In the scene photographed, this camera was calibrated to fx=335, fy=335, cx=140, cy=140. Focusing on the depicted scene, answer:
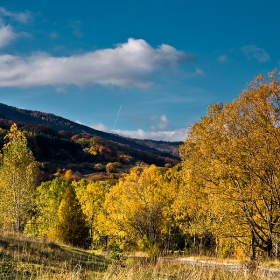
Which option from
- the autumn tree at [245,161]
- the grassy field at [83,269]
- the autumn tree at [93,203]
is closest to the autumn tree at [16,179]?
the grassy field at [83,269]

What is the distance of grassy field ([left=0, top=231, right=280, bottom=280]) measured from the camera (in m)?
8.79

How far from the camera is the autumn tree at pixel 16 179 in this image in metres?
36.8

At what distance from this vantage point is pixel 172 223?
1747 inches

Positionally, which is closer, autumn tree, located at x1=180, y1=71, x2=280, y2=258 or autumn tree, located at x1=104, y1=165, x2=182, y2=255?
autumn tree, located at x1=180, y1=71, x2=280, y2=258

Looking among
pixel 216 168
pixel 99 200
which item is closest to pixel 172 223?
pixel 99 200

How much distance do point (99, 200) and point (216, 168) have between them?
126 feet

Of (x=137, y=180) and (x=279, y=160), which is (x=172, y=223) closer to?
(x=137, y=180)

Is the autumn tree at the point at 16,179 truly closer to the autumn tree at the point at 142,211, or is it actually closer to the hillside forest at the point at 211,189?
the hillside forest at the point at 211,189

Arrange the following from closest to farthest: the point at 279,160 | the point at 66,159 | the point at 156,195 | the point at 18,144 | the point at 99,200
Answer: the point at 279,160 < the point at 18,144 < the point at 156,195 < the point at 99,200 < the point at 66,159

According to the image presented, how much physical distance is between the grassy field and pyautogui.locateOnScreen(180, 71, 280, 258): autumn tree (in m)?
6.70

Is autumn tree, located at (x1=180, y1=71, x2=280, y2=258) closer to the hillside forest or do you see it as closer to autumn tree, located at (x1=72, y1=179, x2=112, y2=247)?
the hillside forest

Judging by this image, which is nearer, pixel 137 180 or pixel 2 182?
pixel 2 182

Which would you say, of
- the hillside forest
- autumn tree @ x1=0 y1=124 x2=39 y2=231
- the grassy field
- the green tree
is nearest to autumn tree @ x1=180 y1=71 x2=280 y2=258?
the hillside forest

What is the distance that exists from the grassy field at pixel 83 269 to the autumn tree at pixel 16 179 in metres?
17.5
